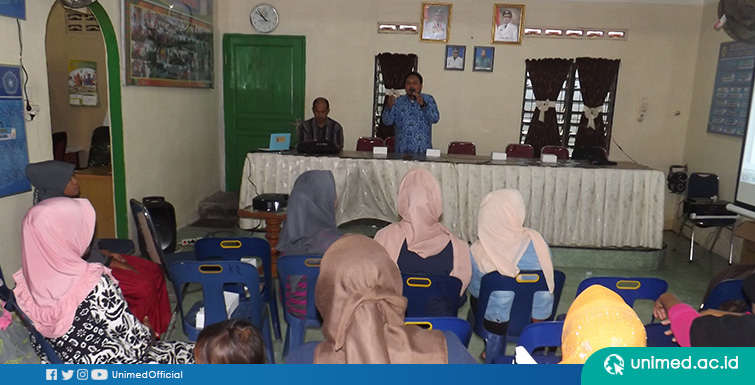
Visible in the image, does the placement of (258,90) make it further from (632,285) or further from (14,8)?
(632,285)

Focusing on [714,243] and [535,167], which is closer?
[535,167]

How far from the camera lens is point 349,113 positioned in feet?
23.0

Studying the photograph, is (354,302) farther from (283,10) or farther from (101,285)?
(283,10)

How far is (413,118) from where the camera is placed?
222 inches

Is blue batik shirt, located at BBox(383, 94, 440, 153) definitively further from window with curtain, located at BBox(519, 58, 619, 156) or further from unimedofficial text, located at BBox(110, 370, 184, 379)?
unimedofficial text, located at BBox(110, 370, 184, 379)

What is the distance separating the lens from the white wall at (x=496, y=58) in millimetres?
6559

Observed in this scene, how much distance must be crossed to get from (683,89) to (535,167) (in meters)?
3.22

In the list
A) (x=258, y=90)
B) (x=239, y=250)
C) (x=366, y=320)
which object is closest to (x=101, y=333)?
(x=239, y=250)

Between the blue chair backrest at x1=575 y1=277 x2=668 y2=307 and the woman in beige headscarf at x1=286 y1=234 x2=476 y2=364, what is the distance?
3.03ft

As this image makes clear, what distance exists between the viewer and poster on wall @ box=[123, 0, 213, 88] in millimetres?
4574

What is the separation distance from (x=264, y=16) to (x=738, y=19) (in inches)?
208

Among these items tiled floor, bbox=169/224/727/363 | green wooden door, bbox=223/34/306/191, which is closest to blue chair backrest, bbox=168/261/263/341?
tiled floor, bbox=169/224/727/363

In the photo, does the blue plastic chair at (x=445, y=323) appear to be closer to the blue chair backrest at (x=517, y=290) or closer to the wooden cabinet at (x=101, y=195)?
the blue chair backrest at (x=517, y=290)

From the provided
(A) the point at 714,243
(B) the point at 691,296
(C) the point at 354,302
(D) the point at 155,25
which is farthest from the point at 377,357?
(A) the point at 714,243
